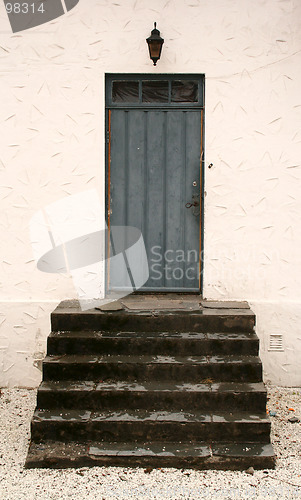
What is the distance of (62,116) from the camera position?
15.4 ft

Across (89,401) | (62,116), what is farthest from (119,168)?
(89,401)

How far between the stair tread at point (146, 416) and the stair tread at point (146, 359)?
1.26 ft

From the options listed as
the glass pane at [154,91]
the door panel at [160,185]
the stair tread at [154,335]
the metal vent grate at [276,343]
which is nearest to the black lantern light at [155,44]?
the glass pane at [154,91]

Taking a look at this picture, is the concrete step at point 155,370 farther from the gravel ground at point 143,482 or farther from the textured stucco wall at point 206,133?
the textured stucco wall at point 206,133

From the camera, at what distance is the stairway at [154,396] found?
3.42 meters

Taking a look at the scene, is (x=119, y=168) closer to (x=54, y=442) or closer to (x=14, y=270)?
(x=14, y=270)

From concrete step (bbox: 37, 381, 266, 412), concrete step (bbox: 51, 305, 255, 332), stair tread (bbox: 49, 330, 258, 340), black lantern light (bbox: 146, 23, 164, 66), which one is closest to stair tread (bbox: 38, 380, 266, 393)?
concrete step (bbox: 37, 381, 266, 412)

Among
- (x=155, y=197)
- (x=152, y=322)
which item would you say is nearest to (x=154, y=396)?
(x=152, y=322)

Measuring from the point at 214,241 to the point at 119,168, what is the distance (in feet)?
3.95

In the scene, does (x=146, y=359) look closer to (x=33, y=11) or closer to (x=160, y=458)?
(x=160, y=458)

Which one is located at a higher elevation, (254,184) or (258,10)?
(258,10)

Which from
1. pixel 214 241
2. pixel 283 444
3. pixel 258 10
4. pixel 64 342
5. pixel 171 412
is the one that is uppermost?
pixel 258 10

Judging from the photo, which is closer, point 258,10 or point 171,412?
point 171,412

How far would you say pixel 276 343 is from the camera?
15.6ft
